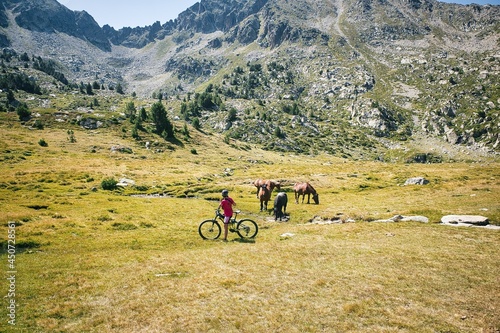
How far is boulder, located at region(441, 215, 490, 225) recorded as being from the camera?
77.6 feet

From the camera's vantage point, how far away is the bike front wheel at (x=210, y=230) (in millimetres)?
23453

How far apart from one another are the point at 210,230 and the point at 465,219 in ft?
73.9

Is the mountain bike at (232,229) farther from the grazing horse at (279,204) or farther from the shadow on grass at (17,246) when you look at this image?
the shadow on grass at (17,246)

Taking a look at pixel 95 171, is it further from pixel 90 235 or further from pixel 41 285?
pixel 41 285

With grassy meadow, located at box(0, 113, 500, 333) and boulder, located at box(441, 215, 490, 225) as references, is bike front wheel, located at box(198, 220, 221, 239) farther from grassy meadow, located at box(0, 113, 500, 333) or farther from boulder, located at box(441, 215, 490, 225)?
boulder, located at box(441, 215, 490, 225)

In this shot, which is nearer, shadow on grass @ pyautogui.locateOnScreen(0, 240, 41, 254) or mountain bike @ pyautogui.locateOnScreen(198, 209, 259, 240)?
shadow on grass @ pyautogui.locateOnScreen(0, 240, 41, 254)

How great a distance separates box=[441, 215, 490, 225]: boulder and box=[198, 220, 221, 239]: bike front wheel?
67.4ft

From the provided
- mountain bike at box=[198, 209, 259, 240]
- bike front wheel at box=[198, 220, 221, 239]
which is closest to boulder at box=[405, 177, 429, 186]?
mountain bike at box=[198, 209, 259, 240]

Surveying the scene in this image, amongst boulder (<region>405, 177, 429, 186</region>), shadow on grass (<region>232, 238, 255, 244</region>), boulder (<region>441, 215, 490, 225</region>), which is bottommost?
shadow on grass (<region>232, 238, 255, 244</region>)

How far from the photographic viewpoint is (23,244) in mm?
20344

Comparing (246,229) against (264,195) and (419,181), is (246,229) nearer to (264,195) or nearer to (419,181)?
(264,195)

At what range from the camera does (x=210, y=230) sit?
931 inches

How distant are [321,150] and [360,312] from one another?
174 meters

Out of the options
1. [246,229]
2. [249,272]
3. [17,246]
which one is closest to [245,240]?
[246,229]
